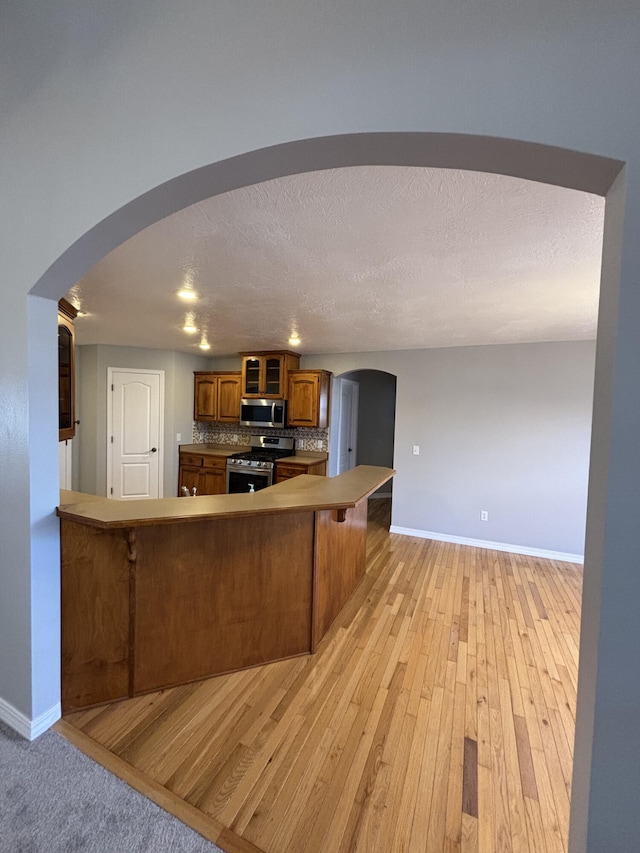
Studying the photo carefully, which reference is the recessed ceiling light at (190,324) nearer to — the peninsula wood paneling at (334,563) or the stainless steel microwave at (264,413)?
the stainless steel microwave at (264,413)

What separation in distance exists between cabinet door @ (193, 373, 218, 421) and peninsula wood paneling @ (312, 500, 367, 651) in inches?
131

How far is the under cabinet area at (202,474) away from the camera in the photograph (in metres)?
5.22

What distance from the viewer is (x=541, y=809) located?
53.1 inches

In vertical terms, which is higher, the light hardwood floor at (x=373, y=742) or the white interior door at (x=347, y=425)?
the white interior door at (x=347, y=425)

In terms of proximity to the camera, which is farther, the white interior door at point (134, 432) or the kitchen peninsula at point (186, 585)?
the white interior door at point (134, 432)

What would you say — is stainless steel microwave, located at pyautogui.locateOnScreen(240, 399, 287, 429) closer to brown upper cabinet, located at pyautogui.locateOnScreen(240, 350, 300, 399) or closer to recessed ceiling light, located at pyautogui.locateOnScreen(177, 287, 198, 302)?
brown upper cabinet, located at pyautogui.locateOnScreen(240, 350, 300, 399)

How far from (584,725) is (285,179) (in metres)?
1.73

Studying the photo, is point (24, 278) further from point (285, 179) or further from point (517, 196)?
point (517, 196)

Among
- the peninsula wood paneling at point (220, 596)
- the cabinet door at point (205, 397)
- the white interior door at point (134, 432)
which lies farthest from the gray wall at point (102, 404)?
the peninsula wood paneling at point (220, 596)

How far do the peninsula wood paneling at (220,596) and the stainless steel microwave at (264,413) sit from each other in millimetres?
2926

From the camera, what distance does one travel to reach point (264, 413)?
504cm

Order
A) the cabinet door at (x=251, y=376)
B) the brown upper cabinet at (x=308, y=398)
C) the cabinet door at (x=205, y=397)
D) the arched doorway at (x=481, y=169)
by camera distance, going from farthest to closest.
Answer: the cabinet door at (x=205, y=397), the cabinet door at (x=251, y=376), the brown upper cabinet at (x=308, y=398), the arched doorway at (x=481, y=169)

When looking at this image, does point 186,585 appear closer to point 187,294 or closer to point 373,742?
point 373,742

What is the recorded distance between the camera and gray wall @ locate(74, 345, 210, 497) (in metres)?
4.99
